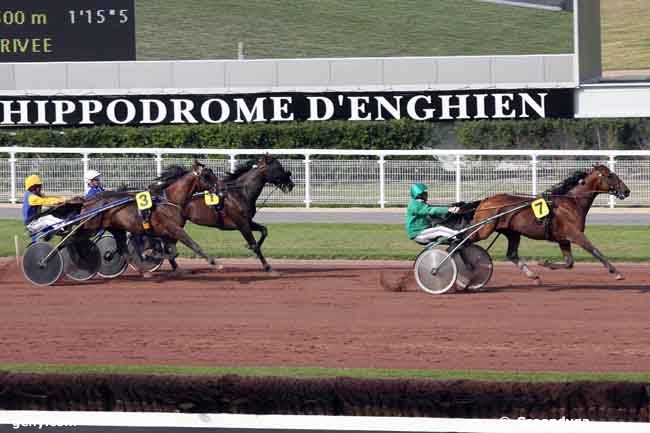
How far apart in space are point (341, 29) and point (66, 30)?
13503 millimetres

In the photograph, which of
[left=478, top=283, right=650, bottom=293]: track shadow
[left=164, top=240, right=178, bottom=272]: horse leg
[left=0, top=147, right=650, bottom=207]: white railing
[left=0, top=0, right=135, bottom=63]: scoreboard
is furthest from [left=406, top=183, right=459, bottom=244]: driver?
[left=0, top=0, right=135, bottom=63]: scoreboard

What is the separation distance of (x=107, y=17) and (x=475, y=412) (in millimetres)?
21831

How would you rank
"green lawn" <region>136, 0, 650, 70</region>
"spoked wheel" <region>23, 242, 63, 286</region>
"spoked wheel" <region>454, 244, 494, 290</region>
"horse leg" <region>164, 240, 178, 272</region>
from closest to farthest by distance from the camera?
1. "spoked wheel" <region>454, 244, 494, 290</region>
2. "spoked wheel" <region>23, 242, 63, 286</region>
3. "horse leg" <region>164, 240, 178, 272</region>
4. "green lawn" <region>136, 0, 650, 70</region>

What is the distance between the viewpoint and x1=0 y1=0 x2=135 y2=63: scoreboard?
1097 inches

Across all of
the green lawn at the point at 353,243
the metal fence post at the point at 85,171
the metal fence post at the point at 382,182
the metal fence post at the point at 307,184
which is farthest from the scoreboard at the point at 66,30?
the green lawn at the point at 353,243

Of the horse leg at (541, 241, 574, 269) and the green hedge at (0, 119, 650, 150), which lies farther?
the green hedge at (0, 119, 650, 150)

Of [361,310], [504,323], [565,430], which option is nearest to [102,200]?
[361,310]

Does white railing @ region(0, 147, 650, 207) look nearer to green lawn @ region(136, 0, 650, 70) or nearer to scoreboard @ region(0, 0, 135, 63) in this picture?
scoreboard @ region(0, 0, 135, 63)

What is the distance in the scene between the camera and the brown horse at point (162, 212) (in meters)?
14.9

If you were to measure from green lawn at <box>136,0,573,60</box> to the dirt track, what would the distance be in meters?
21.9

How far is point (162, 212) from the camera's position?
15180 mm

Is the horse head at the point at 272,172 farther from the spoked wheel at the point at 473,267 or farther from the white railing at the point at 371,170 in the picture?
the white railing at the point at 371,170

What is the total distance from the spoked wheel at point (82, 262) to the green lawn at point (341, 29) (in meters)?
21.6

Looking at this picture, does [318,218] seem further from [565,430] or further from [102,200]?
[565,430]
